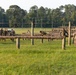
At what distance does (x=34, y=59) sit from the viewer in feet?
44.2

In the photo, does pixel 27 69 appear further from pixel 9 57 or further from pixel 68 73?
pixel 9 57

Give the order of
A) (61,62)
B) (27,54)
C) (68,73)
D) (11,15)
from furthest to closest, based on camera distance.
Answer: (11,15) → (27,54) → (61,62) → (68,73)

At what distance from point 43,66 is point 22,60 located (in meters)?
1.59

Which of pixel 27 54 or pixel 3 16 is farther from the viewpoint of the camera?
pixel 3 16

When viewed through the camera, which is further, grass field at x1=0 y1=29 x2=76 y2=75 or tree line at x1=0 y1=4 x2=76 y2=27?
tree line at x1=0 y1=4 x2=76 y2=27

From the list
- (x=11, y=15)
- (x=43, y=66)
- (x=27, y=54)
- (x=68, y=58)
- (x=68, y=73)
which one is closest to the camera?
(x=68, y=73)

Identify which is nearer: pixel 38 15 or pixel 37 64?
pixel 37 64

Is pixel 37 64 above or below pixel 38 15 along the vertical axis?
below

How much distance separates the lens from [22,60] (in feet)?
43.3

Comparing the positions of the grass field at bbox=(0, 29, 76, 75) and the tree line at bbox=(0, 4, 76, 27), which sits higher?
the tree line at bbox=(0, 4, 76, 27)

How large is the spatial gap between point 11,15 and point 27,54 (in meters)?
92.2

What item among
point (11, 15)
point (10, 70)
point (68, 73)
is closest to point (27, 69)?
point (10, 70)

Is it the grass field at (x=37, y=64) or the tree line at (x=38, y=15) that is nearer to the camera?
the grass field at (x=37, y=64)

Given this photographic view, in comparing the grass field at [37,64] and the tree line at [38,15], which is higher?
the tree line at [38,15]
